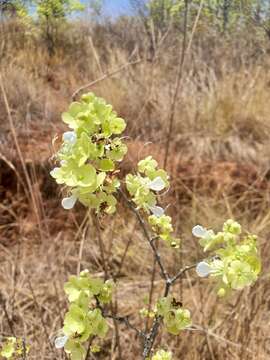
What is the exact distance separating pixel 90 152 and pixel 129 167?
2.01 metres

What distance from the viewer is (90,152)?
2.02ft

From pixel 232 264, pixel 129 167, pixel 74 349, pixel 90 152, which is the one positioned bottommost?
pixel 129 167

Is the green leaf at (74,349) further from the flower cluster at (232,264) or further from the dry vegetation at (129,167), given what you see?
the dry vegetation at (129,167)

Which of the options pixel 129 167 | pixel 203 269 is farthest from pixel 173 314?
pixel 129 167

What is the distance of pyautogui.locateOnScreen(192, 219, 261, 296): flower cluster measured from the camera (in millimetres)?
613

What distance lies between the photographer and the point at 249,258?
2.06 feet

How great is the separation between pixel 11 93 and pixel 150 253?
1.81 metres

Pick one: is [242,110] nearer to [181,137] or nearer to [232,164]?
[181,137]

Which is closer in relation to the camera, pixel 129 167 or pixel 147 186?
pixel 147 186

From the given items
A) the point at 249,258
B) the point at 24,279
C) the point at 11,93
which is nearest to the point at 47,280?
the point at 24,279

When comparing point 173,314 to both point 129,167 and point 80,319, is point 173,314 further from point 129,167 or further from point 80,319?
point 129,167

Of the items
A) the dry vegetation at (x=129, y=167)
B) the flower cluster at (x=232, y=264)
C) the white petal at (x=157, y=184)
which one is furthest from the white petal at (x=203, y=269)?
the dry vegetation at (x=129, y=167)

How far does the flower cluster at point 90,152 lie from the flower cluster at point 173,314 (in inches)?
5.8

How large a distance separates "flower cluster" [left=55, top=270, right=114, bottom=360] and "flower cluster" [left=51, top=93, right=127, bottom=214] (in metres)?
0.10
